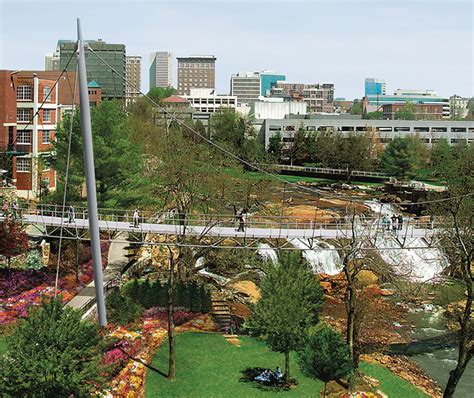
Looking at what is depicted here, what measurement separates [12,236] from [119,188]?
6.87m

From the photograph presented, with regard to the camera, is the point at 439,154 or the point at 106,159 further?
the point at 439,154

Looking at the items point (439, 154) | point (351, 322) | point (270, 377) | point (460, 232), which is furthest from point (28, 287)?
point (439, 154)

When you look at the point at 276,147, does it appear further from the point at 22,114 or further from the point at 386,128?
the point at 22,114

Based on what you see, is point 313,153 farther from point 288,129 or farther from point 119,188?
point 119,188

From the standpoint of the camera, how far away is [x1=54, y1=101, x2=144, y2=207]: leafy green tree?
36000 millimetres

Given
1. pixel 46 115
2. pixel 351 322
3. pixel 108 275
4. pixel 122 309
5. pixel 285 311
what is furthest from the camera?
pixel 46 115

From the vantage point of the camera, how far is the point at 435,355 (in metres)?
29.3

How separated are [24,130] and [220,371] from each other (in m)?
31.3

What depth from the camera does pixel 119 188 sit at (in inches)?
1448

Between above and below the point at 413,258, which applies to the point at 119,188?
above

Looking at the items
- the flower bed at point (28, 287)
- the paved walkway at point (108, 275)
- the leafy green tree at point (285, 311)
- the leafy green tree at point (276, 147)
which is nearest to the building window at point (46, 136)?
the paved walkway at point (108, 275)

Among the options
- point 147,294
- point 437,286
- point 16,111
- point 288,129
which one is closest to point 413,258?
point 437,286

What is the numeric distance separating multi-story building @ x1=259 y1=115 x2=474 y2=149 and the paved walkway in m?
63.4

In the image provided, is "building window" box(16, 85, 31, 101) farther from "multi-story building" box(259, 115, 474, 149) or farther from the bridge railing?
"multi-story building" box(259, 115, 474, 149)
